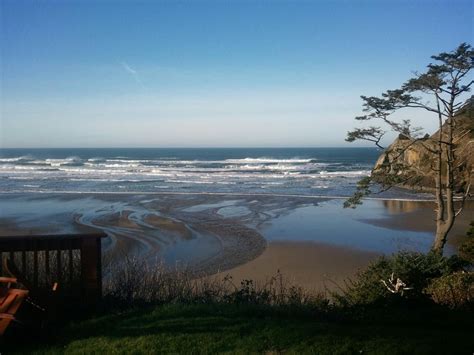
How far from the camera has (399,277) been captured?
780 centimetres

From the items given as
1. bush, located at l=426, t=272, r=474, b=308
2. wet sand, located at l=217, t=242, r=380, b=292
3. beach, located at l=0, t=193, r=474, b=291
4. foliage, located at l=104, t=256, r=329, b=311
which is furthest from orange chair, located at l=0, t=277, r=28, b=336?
wet sand, located at l=217, t=242, r=380, b=292

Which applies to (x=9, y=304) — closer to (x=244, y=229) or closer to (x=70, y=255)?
(x=70, y=255)

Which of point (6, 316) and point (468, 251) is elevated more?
point (6, 316)

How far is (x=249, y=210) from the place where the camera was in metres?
22.8

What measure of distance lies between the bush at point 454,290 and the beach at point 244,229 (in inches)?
139

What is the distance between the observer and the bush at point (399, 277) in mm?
7246

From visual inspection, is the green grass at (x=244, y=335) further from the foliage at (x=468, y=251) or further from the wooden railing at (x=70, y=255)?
the foliage at (x=468, y=251)

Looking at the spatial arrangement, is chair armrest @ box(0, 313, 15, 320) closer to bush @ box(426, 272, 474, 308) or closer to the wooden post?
the wooden post

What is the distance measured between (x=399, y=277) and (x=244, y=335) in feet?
12.6

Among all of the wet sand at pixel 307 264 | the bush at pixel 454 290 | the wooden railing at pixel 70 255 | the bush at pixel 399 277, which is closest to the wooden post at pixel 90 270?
the wooden railing at pixel 70 255

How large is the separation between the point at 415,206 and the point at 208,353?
22869 millimetres

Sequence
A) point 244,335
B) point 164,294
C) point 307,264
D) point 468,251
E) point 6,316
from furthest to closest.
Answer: point 307,264
point 468,251
point 164,294
point 244,335
point 6,316

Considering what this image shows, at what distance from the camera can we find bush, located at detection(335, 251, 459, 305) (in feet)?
23.8

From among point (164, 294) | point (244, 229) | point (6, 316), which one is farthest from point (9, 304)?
point (244, 229)
